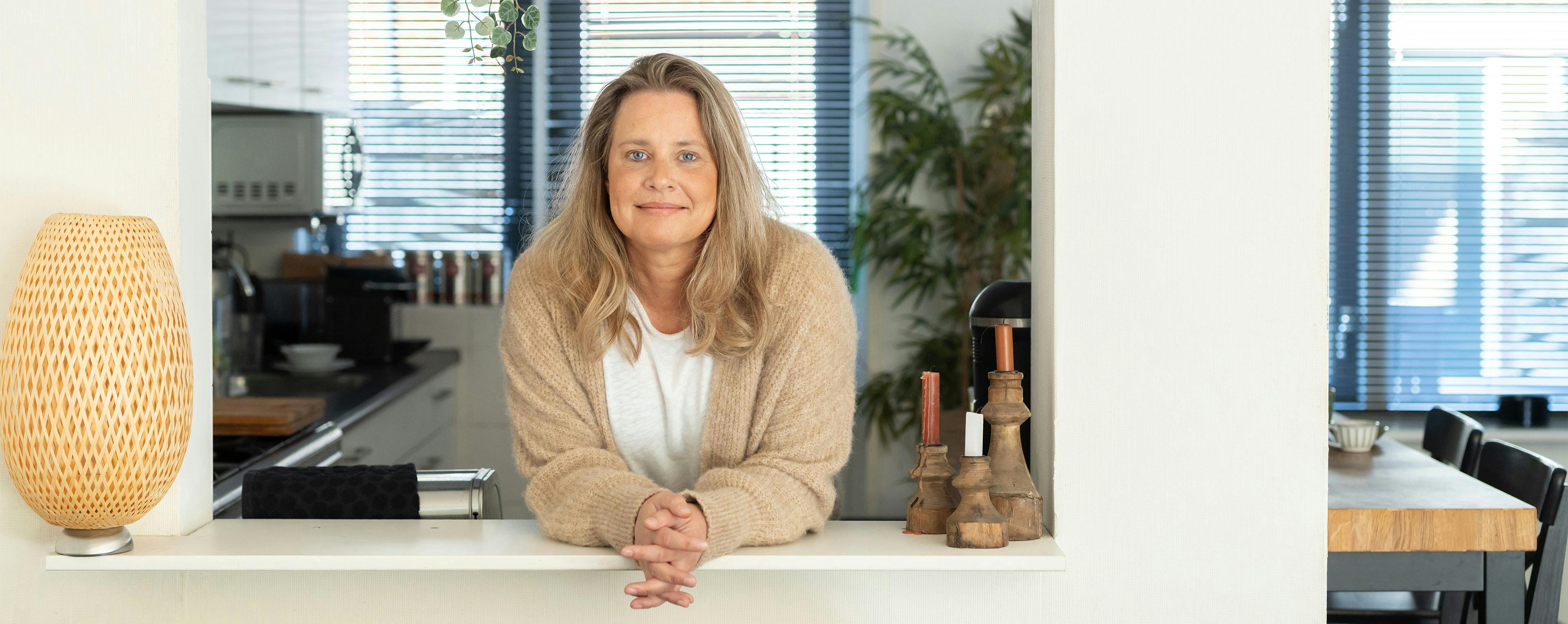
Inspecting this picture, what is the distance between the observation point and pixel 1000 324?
5.35 feet

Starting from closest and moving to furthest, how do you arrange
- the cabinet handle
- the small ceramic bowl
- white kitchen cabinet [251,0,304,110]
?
the small ceramic bowl → the cabinet handle → white kitchen cabinet [251,0,304,110]

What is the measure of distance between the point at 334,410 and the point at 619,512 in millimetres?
2086

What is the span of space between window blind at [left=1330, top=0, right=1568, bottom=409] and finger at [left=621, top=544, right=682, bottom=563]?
3406 mm

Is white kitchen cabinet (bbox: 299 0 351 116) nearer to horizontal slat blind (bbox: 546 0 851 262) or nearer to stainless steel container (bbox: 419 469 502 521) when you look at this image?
horizontal slat blind (bbox: 546 0 851 262)

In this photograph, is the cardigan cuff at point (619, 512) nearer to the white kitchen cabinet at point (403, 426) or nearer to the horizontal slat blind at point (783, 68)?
the white kitchen cabinet at point (403, 426)

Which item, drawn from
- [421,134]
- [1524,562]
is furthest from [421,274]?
[1524,562]

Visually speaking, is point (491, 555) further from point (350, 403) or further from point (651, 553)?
point (350, 403)

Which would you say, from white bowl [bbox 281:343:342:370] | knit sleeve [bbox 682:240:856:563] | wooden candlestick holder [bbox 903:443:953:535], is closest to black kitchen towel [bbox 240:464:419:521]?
knit sleeve [bbox 682:240:856:563]

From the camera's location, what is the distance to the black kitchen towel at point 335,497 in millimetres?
1648

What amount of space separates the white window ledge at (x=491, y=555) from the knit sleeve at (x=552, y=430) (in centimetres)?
4

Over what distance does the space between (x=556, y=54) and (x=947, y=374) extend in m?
2.04

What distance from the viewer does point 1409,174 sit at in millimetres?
3992

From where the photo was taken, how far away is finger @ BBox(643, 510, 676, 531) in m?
1.31

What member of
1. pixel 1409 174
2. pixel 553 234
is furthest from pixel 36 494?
pixel 1409 174
